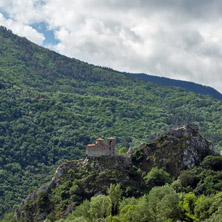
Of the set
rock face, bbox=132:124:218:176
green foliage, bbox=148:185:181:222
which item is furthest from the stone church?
green foliage, bbox=148:185:181:222

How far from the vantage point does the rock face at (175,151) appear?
130m

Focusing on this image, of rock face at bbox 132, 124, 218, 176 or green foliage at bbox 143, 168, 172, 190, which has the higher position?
rock face at bbox 132, 124, 218, 176

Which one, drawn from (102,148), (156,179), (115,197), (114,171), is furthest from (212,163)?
(115,197)

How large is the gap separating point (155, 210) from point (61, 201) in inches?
1394

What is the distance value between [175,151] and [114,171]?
63.3 feet

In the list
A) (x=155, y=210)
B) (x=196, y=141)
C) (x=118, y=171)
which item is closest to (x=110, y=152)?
(x=118, y=171)

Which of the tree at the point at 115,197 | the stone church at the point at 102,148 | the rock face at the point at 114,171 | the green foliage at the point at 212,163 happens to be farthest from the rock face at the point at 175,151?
the tree at the point at 115,197

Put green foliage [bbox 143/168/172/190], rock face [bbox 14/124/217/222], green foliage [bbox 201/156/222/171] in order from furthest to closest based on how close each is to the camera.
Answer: green foliage [bbox 201/156/222/171] < rock face [bbox 14/124/217/222] < green foliage [bbox 143/168/172/190]

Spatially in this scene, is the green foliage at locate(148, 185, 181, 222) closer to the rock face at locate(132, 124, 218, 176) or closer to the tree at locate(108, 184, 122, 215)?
the tree at locate(108, 184, 122, 215)

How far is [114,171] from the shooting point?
128 meters

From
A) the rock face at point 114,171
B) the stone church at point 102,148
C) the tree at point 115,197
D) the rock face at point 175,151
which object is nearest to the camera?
the tree at point 115,197

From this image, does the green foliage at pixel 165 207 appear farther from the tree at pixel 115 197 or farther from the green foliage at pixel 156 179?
the green foliage at pixel 156 179

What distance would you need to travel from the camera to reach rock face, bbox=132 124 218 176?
130m

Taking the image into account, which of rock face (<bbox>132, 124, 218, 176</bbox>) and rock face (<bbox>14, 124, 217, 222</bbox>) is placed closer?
rock face (<bbox>14, 124, 217, 222</bbox>)
